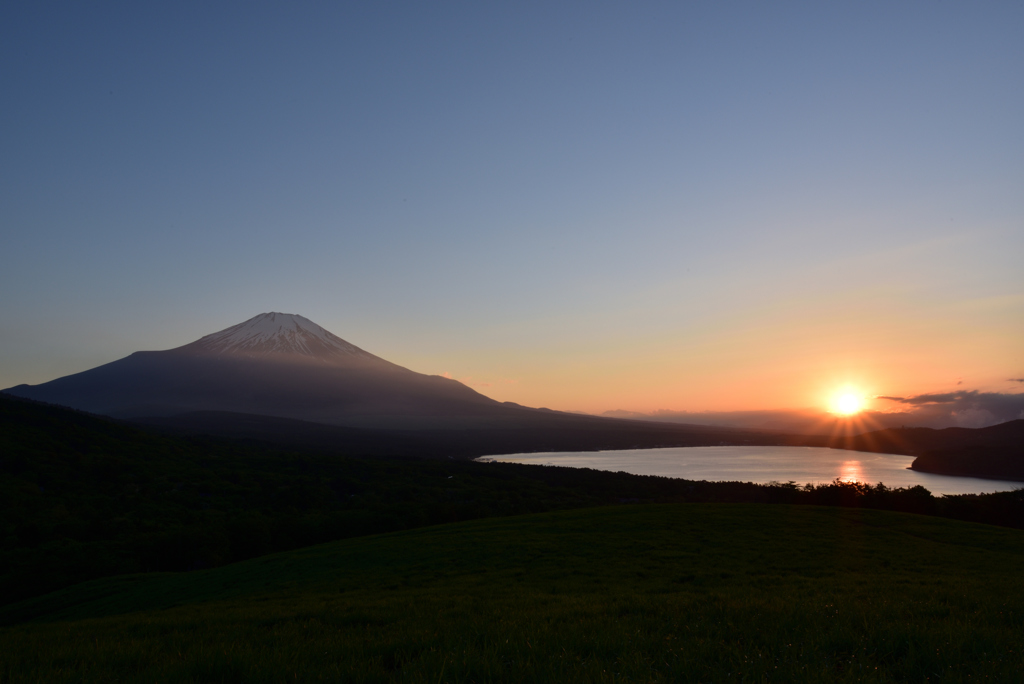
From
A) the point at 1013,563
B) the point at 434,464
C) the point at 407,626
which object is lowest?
the point at 434,464

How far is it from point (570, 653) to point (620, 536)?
83.9 ft

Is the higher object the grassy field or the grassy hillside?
the grassy field

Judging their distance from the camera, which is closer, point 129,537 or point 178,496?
point 129,537

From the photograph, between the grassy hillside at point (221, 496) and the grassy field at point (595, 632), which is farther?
the grassy hillside at point (221, 496)

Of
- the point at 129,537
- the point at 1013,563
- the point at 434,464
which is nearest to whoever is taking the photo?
the point at 1013,563

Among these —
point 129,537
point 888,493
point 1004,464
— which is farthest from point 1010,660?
point 1004,464

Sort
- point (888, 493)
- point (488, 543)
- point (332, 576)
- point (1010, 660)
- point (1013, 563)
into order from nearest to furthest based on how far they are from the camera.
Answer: point (1010, 660), point (1013, 563), point (332, 576), point (488, 543), point (888, 493)

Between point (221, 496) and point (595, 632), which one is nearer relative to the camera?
point (595, 632)

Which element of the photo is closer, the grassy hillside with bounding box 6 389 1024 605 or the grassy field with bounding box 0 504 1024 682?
the grassy field with bounding box 0 504 1024 682

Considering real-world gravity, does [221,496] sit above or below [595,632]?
below

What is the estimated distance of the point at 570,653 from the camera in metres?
5.32

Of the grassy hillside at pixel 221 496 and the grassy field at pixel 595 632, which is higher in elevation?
the grassy field at pixel 595 632

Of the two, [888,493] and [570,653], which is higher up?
[570,653]

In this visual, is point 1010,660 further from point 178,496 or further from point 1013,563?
point 178,496
